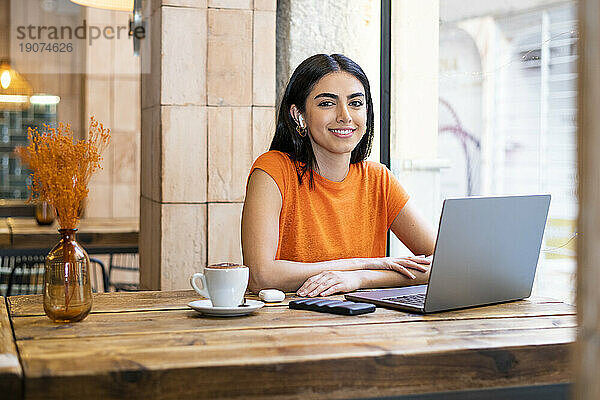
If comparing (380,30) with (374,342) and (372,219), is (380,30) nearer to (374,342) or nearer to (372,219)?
(372,219)

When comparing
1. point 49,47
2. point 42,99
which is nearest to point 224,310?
point 49,47

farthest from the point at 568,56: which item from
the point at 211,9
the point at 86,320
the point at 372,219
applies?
the point at 86,320

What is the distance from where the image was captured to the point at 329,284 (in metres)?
1.85

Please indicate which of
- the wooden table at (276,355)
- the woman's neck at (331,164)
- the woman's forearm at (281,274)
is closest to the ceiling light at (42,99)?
the woman's neck at (331,164)

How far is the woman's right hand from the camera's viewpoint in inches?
79.1

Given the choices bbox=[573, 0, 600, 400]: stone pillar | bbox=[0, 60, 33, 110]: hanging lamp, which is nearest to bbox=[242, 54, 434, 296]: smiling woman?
bbox=[573, 0, 600, 400]: stone pillar

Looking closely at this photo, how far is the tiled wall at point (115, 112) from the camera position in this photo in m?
6.19

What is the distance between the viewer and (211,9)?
2902 mm

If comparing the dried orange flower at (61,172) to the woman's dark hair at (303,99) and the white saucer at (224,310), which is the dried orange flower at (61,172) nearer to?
the white saucer at (224,310)

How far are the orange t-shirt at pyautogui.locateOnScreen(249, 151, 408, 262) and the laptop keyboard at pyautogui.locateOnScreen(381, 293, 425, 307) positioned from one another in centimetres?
59

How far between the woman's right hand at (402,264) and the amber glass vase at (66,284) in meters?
0.84

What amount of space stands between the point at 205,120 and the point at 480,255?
158cm

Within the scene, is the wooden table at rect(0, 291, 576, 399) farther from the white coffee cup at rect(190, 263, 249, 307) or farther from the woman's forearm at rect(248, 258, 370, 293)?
the woman's forearm at rect(248, 258, 370, 293)

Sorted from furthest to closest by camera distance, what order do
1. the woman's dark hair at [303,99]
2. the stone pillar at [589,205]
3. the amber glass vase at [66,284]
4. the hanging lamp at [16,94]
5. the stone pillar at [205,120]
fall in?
the hanging lamp at [16,94] < the stone pillar at [205,120] < the woman's dark hair at [303,99] < the amber glass vase at [66,284] < the stone pillar at [589,205]
